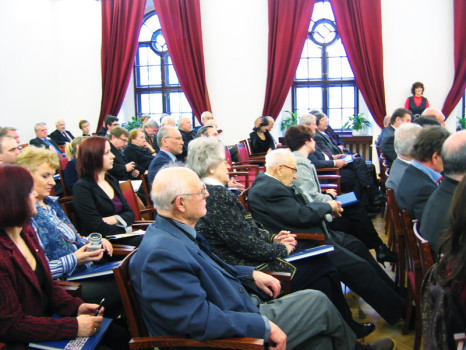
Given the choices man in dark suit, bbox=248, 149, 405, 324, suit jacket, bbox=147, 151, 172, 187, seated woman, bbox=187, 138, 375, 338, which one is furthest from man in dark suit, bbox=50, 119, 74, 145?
seated woman, bbox=187, 138, 375, 338

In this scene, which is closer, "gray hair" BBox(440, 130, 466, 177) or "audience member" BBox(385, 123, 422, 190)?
"gray hair" BBox(440, 130, 466, 177)

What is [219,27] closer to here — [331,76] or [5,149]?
[331,76]

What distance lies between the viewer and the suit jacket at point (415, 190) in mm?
2549

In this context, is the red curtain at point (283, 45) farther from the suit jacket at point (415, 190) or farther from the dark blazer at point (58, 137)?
the suit jacket at point (415, 190)

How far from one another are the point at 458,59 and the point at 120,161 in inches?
254

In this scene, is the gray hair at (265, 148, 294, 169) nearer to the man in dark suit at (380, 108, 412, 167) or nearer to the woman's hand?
the woman's hand

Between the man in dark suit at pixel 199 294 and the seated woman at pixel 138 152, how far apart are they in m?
3.69

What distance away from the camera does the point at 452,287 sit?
146cm

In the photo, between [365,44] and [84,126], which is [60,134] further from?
[365,44]

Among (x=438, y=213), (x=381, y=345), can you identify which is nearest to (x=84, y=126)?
(x=381, y=345)

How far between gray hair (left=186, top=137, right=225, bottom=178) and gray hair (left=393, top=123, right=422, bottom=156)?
4.91 feet

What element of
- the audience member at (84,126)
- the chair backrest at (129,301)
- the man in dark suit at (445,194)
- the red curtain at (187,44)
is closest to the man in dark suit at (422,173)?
the man in dark suit at (445,194)

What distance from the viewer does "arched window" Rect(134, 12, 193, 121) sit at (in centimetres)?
947

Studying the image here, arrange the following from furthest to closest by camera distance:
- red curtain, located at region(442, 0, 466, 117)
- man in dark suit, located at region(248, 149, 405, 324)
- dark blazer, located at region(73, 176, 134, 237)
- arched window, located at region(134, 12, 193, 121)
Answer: arched window, located at region(134, 12, 193, 121), red curtain, located at region(442, 0, 466, 117), dark blazer, located at region(73, 176, 134, 237), man in dark suit, located at region(248, 149, 405, 324)
